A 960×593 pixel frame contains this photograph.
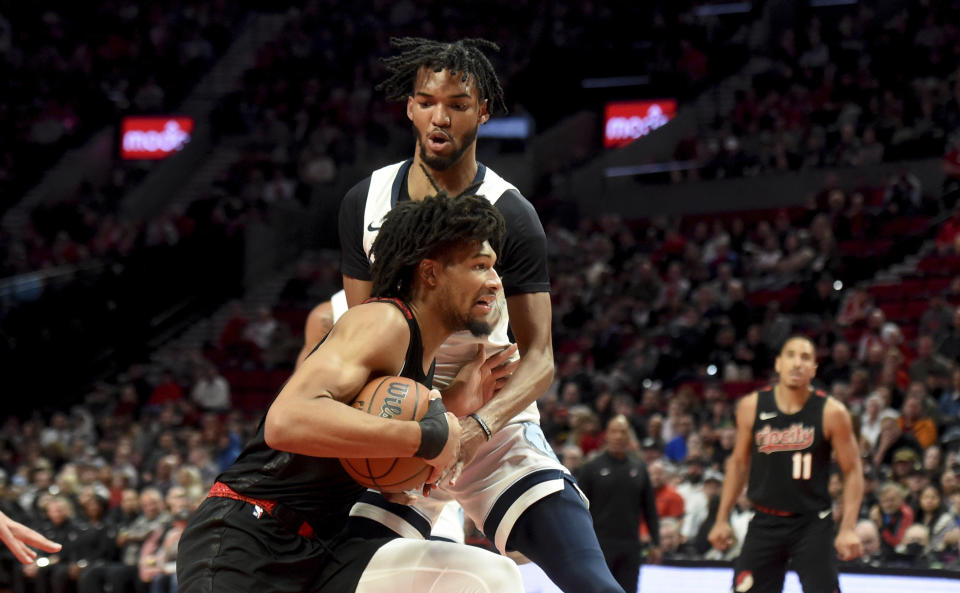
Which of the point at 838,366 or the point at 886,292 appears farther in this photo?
the point at 886,292

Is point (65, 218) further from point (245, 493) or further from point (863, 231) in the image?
point (245, 493)

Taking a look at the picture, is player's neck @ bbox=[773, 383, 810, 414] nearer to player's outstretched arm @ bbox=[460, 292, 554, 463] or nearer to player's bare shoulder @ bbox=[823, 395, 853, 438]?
player's bare shoulder @ bbox=[823, 395, 853, 438]

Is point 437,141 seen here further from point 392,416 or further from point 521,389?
point 392,416

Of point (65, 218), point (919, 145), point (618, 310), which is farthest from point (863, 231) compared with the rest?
point (65, 218)

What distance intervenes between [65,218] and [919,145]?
13.2m

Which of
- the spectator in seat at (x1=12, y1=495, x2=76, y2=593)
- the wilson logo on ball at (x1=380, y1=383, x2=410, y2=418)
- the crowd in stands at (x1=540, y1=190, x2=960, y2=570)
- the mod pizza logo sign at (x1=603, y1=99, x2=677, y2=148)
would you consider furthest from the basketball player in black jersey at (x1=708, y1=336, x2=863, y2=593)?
the mod pizza logo sign at (x1=603, y1=99, x2=677, y2=148)

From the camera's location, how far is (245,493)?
3633 millimetres

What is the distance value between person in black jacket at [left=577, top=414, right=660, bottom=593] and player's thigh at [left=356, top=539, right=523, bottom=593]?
490cm

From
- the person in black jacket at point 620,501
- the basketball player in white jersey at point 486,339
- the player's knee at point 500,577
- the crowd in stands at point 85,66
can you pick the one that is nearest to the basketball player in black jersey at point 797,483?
the person in black jacket at point 620,501

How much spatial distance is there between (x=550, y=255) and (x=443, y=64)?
12.8m

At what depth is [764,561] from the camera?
669cm

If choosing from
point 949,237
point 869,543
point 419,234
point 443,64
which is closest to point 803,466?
point 869,543

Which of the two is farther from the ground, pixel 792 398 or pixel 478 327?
pixel 478 327

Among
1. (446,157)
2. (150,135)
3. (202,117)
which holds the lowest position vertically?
(446,157)
